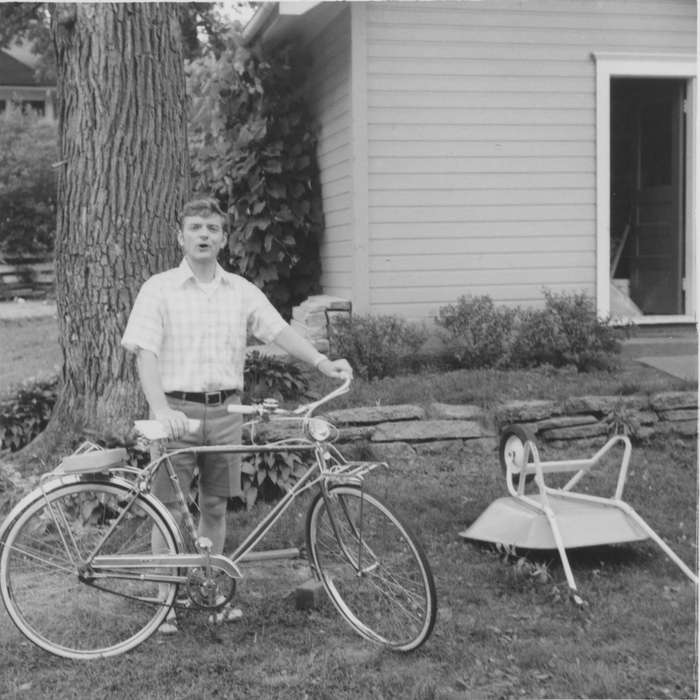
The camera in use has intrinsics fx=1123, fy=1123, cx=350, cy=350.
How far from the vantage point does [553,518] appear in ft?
16.3

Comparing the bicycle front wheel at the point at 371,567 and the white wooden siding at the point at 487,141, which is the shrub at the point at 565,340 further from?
the bicycle front wheel at the point at 371,567

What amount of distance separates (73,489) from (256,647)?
90 centimetres

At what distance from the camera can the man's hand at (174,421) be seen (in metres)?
4.01

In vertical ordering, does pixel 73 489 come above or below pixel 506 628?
above

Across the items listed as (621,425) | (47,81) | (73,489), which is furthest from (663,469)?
(47,81)

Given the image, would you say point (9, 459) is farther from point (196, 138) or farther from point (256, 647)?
point (196, 138)

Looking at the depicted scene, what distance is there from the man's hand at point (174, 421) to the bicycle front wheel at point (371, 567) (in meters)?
0.61

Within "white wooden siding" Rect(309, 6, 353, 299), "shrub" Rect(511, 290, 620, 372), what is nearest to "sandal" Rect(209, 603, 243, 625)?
"shrub" Rect(511, 290, 620, 372)

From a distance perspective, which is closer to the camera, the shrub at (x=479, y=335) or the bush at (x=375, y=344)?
the bush at (x=375, y=344)

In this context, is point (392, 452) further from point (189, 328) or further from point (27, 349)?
point (27, 349)

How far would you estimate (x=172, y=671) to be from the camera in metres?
4.02

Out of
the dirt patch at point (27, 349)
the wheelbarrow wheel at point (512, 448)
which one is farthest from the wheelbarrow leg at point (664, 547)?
the dirt patch at point (27, 349)

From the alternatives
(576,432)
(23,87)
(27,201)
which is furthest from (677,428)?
(23,87)

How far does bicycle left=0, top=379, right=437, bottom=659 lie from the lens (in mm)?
4137
